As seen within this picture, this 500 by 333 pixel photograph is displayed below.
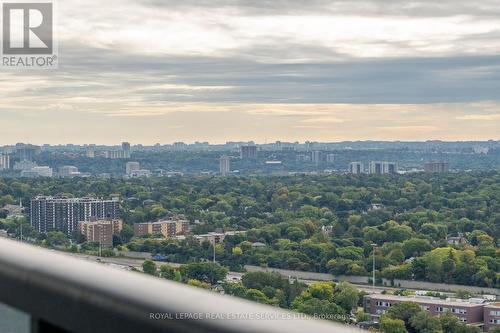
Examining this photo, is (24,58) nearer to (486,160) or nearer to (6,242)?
(6,242)

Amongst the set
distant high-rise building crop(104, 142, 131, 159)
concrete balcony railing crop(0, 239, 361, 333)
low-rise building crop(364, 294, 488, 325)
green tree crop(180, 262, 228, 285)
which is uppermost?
concrete balcony railing crop(0, 239, 361, 333)

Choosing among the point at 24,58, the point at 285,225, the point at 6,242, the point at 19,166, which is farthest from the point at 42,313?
the point at 19,166

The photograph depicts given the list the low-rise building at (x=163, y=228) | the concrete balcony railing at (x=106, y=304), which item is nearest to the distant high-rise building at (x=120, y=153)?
the low-rise building at (x=163, y=228)

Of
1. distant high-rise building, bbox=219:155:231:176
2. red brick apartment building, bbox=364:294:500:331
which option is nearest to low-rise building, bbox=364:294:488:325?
red brick apartment building, bbox=364:294:500:331

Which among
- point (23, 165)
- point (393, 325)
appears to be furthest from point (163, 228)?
point (393, 325)

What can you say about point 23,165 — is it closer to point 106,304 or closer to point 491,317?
point 491,317

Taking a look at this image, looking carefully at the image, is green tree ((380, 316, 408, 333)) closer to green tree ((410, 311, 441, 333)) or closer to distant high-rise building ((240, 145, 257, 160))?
green tree ((410, 311, 441, 333))

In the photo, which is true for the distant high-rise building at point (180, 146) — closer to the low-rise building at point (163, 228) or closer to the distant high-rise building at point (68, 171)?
the distant high-rise building at point (68, 171)
